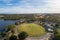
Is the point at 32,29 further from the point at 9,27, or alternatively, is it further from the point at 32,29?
the point at 9,27

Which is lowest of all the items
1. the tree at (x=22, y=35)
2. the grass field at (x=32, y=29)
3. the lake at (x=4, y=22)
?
the tree at (x=22, y=35)

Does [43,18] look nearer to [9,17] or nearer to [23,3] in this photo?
[23,3]

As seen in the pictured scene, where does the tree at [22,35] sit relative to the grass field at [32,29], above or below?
below

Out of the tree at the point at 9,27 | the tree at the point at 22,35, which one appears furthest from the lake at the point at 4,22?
the tree at the point at 22,35

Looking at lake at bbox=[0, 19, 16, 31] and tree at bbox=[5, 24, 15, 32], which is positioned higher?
lake at bbox=[0, 19, 16, 31]

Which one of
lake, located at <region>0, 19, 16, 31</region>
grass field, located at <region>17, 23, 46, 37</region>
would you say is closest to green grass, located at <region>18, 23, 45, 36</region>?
grass field, located at <region>17, 23, 46, 37</region>

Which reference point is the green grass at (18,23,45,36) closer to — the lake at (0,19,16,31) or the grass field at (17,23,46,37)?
the grass field at (17,23,46,37)

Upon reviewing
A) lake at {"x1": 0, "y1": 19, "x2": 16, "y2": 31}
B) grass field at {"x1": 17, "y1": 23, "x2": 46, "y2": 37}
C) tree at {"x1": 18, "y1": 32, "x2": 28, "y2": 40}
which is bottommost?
tree at {"x1": 18, "y1": 32, "x2": 28, "y2": 40}

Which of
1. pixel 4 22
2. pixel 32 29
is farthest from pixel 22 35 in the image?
pixel 4 22

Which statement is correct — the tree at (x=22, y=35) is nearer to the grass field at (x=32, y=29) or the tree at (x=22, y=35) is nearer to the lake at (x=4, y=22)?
the grass field at (x=32, y=29)
